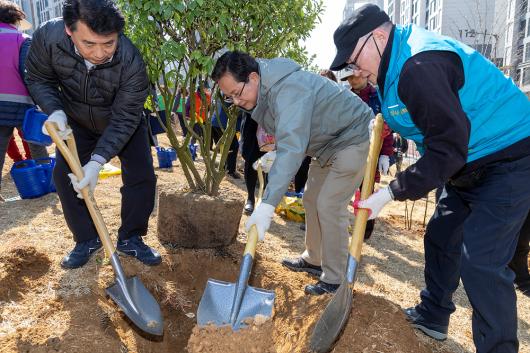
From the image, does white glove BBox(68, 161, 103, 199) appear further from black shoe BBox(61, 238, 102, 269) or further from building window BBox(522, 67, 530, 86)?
building window BBox(522, 67, 530, 86)

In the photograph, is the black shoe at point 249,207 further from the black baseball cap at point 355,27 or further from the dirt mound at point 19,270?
the black baseball cap at point 355,27

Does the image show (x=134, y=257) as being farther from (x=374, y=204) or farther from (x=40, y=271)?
(x=374, y=204)

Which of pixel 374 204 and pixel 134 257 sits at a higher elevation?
pixel 374 204

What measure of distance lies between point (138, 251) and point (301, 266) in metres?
1.33

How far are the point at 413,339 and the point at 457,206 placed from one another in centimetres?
81

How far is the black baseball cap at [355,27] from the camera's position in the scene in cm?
195

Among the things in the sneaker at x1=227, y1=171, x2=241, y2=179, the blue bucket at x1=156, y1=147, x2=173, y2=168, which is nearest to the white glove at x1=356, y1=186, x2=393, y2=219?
the sneaker at x1=227, y1=171, x2=241, y2=179

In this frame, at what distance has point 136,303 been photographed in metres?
2.48

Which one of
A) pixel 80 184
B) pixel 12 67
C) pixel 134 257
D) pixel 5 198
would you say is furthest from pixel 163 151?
pixel 80 184

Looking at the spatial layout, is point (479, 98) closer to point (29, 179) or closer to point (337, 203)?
point (337, 203)

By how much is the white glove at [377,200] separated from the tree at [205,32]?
161 centimetres

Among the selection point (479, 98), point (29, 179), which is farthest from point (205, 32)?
point (29, 179)

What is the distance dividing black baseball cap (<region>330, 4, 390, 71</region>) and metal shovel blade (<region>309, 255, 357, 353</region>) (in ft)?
4.08

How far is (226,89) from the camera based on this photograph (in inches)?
100
